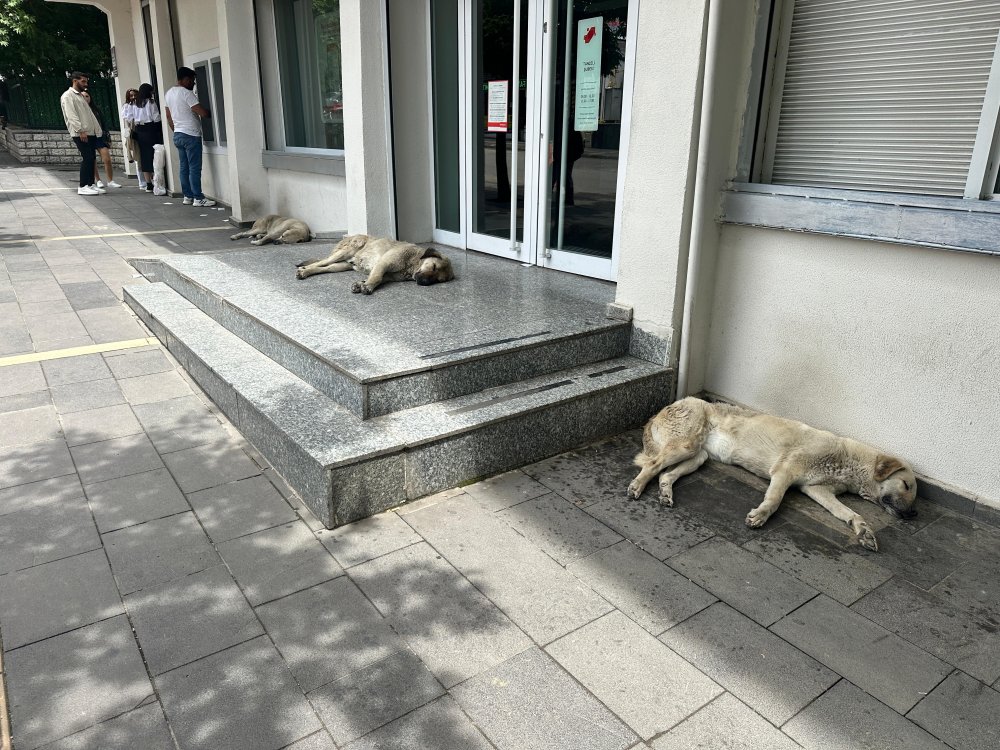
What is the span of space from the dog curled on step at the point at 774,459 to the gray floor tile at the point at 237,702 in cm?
206

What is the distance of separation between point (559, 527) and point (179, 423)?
2.67 m

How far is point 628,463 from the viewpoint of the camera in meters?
4.29

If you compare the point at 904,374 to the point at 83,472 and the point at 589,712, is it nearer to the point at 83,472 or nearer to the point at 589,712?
the point at 589,712

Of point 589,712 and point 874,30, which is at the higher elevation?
point 874,30

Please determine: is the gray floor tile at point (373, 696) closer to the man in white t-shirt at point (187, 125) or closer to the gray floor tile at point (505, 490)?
the gray floor tile at point (505, 490)

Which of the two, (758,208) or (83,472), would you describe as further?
(758,208)

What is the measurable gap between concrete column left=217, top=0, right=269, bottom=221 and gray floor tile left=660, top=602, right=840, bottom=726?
10356mm

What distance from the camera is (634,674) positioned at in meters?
2.64

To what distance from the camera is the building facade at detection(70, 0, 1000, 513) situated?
142 inches

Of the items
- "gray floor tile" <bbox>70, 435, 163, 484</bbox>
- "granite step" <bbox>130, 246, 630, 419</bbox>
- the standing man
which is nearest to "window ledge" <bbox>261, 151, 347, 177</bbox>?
"granite step" <bbox>130, 246, 630, 419</bbox>

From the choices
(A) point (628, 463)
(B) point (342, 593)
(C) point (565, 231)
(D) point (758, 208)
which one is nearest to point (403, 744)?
(B) point (342, 593)

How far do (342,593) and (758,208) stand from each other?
126 inches

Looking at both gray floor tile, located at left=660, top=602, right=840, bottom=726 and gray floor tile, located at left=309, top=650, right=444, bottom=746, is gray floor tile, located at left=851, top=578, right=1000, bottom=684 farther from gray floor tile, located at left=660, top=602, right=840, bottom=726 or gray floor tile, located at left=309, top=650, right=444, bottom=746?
gray floor tile, located at left=309, top=650, right=444, bottom=746

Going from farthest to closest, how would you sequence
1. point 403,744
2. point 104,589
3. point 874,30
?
point 874,30 < point 104,589 < point 403,744
